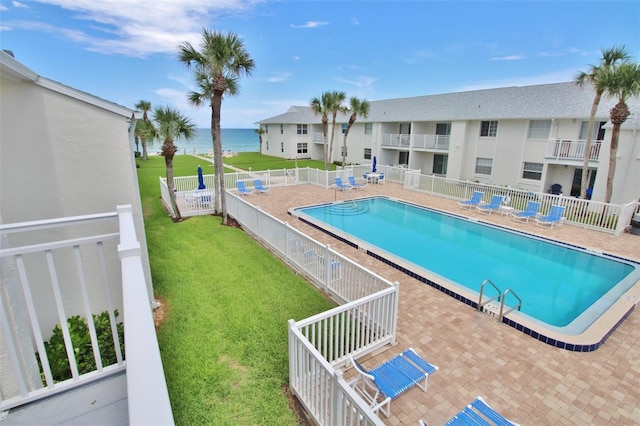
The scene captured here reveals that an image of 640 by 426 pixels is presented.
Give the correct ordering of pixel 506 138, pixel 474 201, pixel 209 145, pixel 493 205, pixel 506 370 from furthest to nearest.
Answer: pixel 209 145
pixel 506 138
pixel 474 201
pixel 493 205
pixel 506 370

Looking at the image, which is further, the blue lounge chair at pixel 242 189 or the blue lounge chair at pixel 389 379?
the blue lounge chair at pixel 242 189

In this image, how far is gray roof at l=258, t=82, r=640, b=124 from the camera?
63.4 feet

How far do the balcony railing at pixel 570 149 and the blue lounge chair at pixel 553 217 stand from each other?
25.2 ft

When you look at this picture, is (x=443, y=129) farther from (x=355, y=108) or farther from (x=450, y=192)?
(x=450, y=192)

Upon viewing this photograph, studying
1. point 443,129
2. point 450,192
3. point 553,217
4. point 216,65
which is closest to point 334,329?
point 216,65

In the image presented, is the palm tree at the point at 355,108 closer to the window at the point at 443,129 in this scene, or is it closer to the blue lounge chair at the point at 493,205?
the window at the point at 443,129

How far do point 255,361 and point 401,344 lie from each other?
8.75ft

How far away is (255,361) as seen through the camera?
17.9 feet

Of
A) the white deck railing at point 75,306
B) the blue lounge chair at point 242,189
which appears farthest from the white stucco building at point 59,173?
the blue lounge chair at point 242,189

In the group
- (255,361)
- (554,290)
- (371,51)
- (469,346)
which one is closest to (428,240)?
(554,290)

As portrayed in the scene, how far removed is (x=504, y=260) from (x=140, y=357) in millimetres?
11953

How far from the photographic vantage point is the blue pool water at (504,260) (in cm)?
854

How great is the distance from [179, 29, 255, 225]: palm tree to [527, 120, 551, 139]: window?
62.3 ft

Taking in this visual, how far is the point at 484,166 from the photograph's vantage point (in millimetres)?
23984
